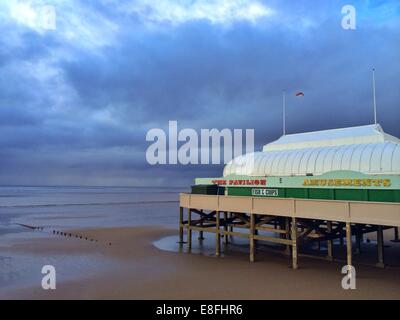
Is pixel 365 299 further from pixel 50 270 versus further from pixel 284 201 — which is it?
pixel 50 270

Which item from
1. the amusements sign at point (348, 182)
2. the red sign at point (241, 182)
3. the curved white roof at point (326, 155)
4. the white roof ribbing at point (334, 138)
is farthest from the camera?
the red sign at point (241, 182)

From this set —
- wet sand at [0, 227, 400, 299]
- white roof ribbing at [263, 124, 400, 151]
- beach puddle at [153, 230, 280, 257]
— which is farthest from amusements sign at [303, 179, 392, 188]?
beach puddle at [153, 230, 280, 257]

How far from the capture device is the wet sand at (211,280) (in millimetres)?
16281

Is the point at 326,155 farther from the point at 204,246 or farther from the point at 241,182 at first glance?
the point at 204,246

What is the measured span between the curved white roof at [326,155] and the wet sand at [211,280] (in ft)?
20.0

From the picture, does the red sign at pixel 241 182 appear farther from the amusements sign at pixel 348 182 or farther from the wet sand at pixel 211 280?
the wet sand at pixel 211 280

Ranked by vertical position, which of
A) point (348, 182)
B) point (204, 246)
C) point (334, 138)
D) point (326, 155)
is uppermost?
point (334, 138)

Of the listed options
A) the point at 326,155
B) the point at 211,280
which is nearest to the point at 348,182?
the point at 326,155

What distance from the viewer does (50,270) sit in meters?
21.5

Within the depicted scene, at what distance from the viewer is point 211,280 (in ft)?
61.5

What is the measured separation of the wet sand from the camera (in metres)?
16.3

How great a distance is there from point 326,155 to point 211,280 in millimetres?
11535

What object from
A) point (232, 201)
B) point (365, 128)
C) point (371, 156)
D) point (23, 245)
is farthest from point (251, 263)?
point (23, 245)

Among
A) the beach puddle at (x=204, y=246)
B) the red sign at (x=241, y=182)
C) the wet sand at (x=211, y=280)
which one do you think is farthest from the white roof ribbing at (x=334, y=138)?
the beach puddle at (x=204, y=246)
